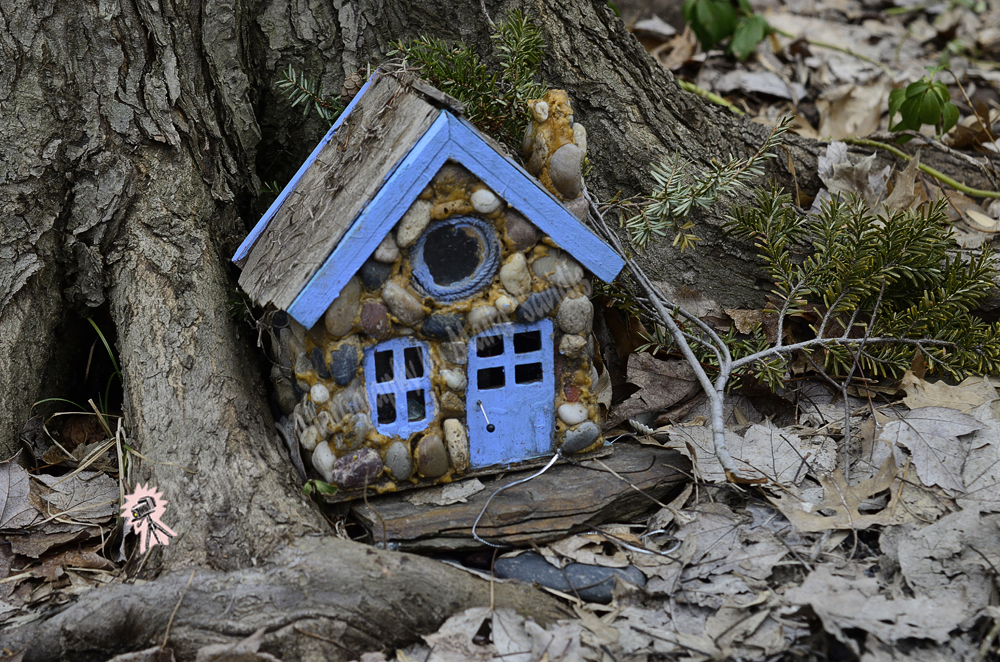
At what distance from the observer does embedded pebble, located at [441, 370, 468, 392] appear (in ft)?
8.63

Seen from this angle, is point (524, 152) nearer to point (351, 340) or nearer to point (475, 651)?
point (351, 340)

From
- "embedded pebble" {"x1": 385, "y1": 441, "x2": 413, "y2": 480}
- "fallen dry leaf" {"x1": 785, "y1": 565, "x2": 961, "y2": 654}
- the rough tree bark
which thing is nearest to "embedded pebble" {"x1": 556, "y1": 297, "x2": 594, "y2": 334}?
"embedded pebble" {"x1": 385, "y1": 441, "x2": 413, "y2": 480}

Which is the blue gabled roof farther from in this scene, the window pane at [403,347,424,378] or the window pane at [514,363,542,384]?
the window pane at [514,363,542,384]

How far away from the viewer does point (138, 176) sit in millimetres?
2949

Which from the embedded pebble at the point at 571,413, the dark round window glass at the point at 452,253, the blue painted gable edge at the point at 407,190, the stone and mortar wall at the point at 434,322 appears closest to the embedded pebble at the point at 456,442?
the stone and mortar wall at the point at 434,322

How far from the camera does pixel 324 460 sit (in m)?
2.59

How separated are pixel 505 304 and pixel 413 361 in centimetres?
35

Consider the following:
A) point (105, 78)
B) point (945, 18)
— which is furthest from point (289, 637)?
point (945, 18)

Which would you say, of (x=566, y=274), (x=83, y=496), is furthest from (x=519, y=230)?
(x=83, y=496)

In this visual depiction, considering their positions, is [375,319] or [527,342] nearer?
[375,319]

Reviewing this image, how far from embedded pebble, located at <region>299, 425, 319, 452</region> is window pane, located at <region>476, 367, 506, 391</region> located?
0.55 m

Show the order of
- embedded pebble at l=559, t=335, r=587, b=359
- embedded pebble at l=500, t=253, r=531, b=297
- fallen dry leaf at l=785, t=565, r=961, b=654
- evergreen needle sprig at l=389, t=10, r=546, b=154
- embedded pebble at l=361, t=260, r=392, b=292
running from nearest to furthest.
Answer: fallen dry leaf at l=785, t=565, r=961, b=654
embedded pebble at l=361, t=260, r=392, b=292
embedded pebble at l=500, t=253, r=531, b=297
embedded pebble at l=559, t=335, r=587, b=359
evergreen needle sprig at l=389, t=10, r=546, b=154

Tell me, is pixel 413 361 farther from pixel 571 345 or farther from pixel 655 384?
pixel 655 384

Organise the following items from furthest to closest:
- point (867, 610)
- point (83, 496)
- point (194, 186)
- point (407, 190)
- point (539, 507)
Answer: point (194, 186), point (83, 496), point (539, 507), point (407, 190), point (867, 610)
